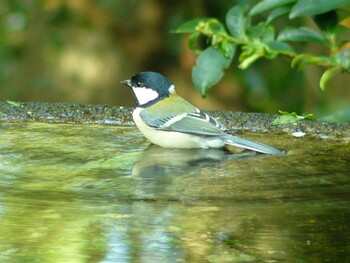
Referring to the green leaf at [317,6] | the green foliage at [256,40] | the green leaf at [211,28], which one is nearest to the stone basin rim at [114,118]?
the green foliage at [256,40]

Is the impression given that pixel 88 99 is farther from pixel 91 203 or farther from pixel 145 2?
pixel 91 203

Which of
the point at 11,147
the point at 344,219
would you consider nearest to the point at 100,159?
the point at 11,147

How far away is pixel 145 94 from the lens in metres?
4.84

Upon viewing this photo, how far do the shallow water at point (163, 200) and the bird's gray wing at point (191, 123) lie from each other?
0.12 m

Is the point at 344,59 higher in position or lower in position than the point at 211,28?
lower

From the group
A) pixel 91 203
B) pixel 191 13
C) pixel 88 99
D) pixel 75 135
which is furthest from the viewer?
pixel 88 99

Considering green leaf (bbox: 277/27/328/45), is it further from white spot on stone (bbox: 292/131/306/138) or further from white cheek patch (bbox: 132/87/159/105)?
white cheek patch (bbox: 132/87/159/105)

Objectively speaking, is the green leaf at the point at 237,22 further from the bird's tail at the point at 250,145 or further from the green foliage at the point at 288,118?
the bird's tail at the point at 250,145

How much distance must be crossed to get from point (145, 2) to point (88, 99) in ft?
3.01

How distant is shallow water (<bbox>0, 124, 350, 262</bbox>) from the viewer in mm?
2564

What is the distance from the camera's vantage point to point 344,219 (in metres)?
2.90

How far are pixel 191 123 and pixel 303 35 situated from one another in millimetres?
649

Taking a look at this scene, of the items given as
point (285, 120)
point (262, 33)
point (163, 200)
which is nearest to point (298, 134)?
point (285, 120)

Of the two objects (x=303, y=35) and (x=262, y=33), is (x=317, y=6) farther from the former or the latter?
(x=262, y=33)
